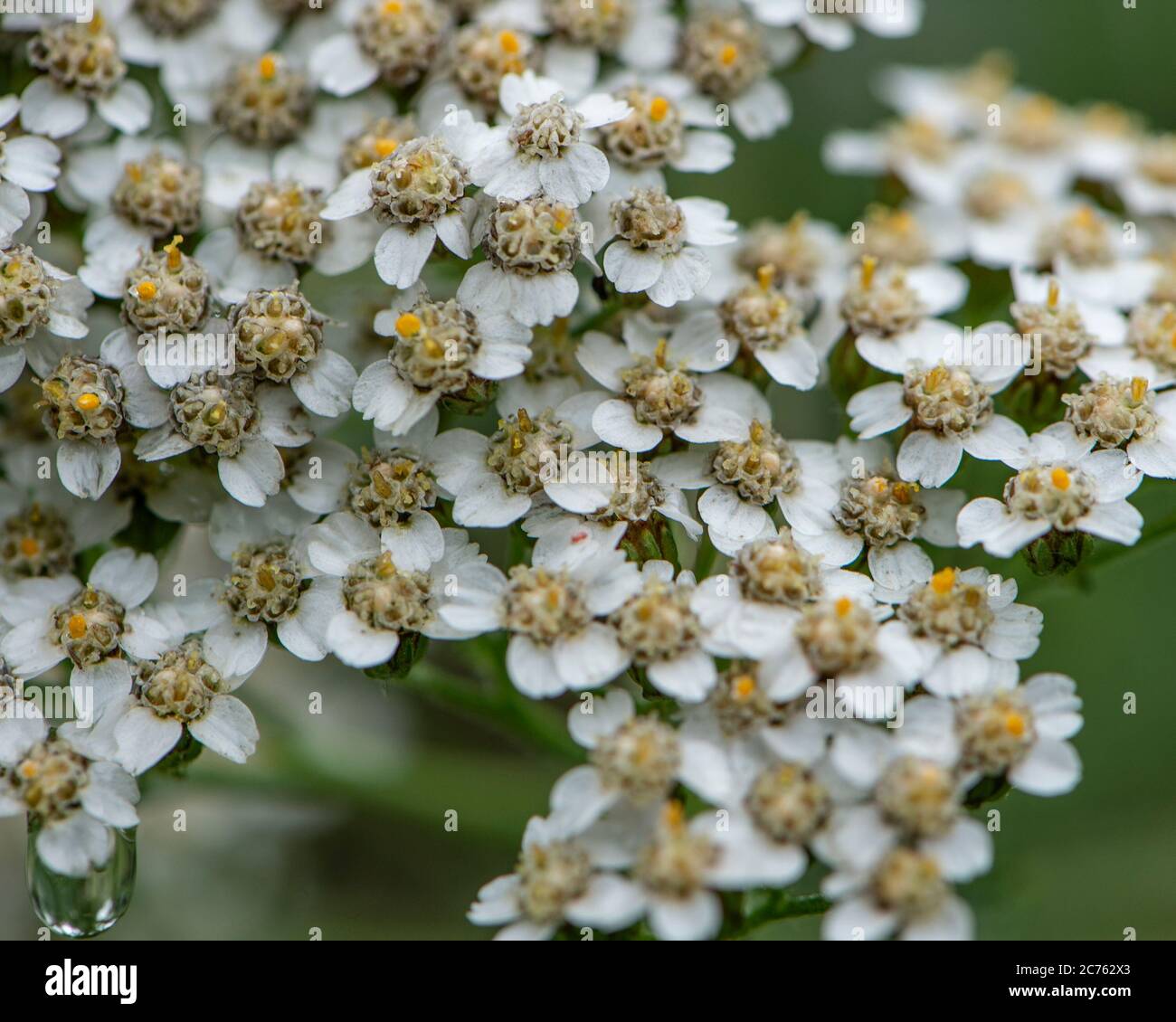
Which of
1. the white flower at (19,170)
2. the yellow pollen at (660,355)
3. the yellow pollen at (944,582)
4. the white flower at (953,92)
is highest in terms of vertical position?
the white flower at (953,92)

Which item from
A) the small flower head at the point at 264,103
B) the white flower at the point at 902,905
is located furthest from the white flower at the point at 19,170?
the white flower at the point at 902,905

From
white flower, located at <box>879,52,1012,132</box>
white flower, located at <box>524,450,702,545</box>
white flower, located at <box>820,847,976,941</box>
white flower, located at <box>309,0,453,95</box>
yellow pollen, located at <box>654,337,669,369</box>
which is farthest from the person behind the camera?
white flower, located at <box>879,52,1012,132</box>

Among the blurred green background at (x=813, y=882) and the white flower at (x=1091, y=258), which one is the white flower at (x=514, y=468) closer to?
the blurred green background at (x=813, y=882)

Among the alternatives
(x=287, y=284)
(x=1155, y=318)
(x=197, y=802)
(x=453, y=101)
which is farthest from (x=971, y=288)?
(x=197, y=802)

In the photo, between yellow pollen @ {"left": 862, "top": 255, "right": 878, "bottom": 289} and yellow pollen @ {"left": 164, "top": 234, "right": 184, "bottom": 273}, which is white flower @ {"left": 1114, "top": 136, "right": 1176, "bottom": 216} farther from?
yellow pollen @ {"left": 164, "top": 234, "right": 184, "bottom": 273}

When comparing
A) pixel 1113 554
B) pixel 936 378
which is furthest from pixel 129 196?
pixel 1113 554

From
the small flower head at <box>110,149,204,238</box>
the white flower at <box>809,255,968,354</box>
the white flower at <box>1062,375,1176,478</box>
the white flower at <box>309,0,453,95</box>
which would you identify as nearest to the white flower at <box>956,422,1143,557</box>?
the white flower at <box>1062,375,1176,478</box>

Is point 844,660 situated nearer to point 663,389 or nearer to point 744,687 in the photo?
point 744,687
